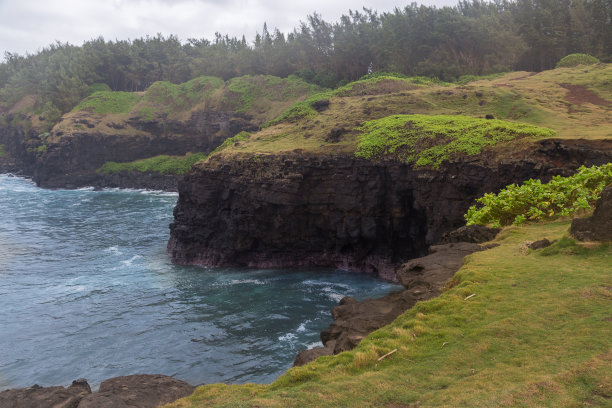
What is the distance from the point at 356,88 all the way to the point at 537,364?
4822 cm

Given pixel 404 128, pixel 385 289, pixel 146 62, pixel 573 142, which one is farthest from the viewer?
pixel 146 62

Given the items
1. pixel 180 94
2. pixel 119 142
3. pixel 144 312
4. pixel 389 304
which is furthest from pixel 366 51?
pixel 389 304

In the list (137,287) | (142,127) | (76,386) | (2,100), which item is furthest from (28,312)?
(2,100)

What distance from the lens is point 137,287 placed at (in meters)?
30.6

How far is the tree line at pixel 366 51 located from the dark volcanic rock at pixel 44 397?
58249 mm

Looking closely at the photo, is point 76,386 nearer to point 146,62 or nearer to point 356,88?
point 356,88

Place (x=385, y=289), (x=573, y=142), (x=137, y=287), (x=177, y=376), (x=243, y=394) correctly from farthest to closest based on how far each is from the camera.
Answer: (x=137, y=287), (x=385, y=289), (x=573, y=142), (x=177, y=376), (x=243, y=394)

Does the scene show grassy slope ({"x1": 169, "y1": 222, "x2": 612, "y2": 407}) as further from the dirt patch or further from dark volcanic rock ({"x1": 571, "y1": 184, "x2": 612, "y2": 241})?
the dirt patch

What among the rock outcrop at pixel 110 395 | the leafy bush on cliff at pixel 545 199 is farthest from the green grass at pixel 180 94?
the rock outcrop at pixel 110 395

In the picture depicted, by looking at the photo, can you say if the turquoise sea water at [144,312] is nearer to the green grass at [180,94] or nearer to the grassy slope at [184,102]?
the grassy slope at [184,102]

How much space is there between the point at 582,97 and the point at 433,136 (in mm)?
17598

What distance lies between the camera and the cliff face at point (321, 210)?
2831 cm

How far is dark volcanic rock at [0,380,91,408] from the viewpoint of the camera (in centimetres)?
1128

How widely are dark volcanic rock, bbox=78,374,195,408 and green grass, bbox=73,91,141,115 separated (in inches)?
3303
